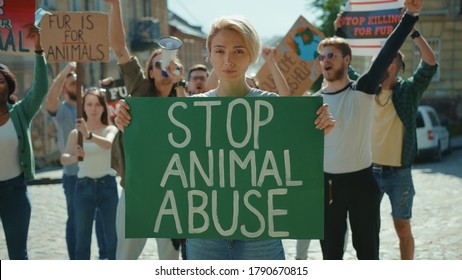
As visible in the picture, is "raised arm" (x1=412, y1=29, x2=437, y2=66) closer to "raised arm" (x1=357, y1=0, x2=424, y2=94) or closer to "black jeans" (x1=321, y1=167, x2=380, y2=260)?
"raised arm" (x1=357, y1=0, x2=424, y2=94)

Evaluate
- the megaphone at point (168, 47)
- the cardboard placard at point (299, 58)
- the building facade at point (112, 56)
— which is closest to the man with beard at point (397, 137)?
the cardboard placard at point (299, 58)

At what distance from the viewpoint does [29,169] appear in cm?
448

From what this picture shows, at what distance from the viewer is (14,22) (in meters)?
4.35

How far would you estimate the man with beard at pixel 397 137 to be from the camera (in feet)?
16.0

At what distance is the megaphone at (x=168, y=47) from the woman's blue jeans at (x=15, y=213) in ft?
4.02

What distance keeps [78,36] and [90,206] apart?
136cm

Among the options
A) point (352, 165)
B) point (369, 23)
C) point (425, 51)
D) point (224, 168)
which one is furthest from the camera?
point (369, 23)

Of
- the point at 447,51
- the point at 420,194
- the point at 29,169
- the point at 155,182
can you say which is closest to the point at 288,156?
the point at 155,182

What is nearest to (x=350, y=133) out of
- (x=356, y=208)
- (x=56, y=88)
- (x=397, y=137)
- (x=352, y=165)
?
(x=352, y=165)

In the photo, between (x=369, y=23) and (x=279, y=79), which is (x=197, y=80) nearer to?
(x=279, y=79)

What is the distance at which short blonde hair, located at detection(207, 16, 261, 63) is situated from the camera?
113 inches

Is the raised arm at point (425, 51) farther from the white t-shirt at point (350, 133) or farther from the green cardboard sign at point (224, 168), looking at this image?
the green cardboard sign at point (224, 168)

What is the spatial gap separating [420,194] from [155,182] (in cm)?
806

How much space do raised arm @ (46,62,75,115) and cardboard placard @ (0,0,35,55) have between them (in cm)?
96
